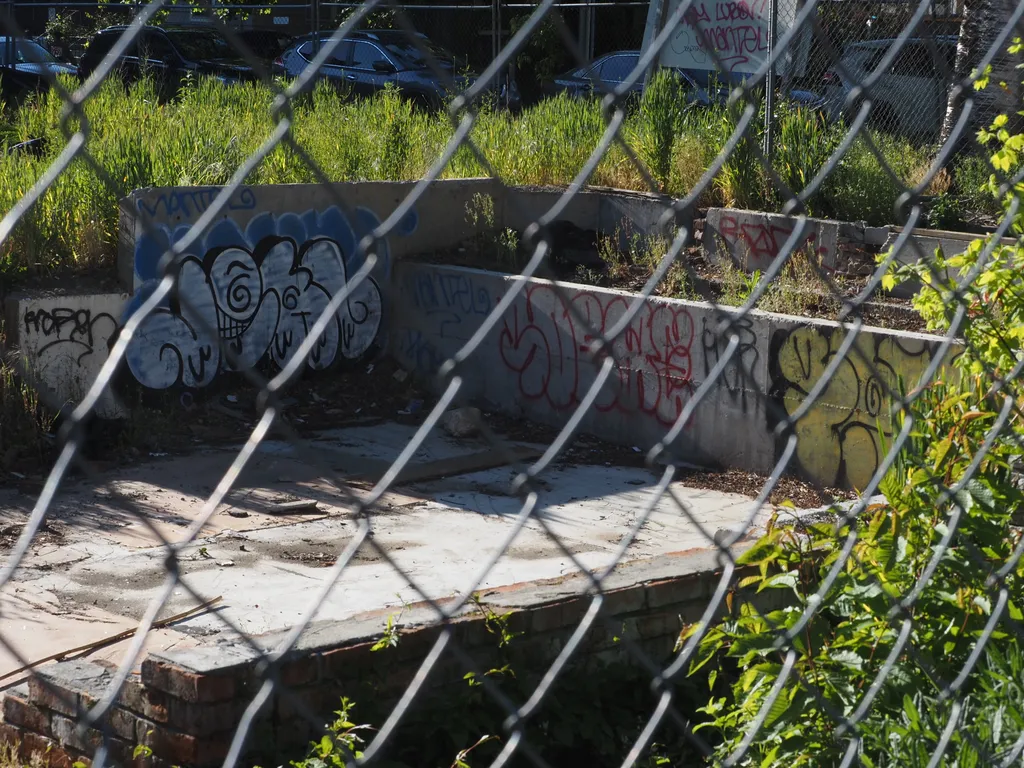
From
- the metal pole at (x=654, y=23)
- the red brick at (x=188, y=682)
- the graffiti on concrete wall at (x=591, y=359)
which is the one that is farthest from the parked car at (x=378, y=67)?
the red brick at (x=188, y=682)

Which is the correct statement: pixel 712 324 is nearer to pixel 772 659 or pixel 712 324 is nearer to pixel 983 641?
pixel 772 659

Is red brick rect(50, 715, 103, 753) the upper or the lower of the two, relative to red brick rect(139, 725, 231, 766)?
lower

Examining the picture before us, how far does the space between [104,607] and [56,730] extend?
182 centimetres

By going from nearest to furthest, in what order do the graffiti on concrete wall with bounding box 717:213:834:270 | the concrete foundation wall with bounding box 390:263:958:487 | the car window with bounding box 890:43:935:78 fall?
the concrete foundation wall with bounding box 390:263:958:487 < the graffiti on concrete wall with bounding box 717:213:834:270 < the car window with bounding box 890:43:935:78

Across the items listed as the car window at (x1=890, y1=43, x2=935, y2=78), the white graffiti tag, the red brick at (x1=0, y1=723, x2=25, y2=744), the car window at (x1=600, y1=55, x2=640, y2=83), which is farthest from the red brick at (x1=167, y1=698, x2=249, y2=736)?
the car window at (x1=600, y1=55, x2=640, y2=83)

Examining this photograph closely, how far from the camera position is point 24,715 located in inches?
140

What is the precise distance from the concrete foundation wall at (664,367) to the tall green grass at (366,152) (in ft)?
3.71

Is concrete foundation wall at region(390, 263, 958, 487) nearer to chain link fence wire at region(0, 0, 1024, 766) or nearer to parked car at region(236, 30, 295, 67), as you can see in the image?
chain link fence wire at region(0, 0, 1024, 766)

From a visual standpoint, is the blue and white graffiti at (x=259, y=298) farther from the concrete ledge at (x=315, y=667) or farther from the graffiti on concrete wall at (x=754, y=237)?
the concrete ledge at (x=315, y=667)

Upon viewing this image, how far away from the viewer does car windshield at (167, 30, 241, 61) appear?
16.4 m

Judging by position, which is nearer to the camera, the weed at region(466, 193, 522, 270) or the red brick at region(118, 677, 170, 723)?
the red brick at region(118, 677, 170, 723)

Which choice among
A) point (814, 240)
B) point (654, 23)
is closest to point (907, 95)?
point (654, 23)

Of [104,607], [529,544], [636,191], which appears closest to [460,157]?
[636,191]

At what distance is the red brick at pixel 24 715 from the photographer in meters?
3.50
